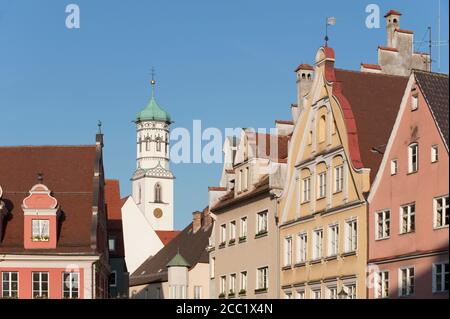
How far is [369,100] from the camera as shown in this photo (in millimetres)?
56719

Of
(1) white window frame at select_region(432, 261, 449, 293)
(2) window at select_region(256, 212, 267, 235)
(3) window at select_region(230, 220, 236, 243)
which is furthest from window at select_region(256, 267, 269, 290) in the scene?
(1) white window frame at select_region(432, 261, 449, 293)

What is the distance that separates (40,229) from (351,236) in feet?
64.9

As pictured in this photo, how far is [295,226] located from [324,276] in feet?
15.2

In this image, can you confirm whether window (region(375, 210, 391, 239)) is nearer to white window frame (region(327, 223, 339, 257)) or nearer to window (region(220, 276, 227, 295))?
white window frame (region(327, 223, 339, 257))

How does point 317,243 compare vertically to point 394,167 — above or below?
below

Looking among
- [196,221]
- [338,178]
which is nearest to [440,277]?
[338,178]

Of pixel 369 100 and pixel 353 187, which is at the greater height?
pixel 369 100

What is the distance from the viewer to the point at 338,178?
54375 mm

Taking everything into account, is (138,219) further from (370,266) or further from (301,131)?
(370,266)

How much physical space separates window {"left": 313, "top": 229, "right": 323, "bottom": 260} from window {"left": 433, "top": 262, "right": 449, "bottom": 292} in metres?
10.8

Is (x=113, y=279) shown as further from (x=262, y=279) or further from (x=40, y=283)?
(x=262, y=279)

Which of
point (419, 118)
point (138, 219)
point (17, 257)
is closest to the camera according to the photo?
point (419, 118)
